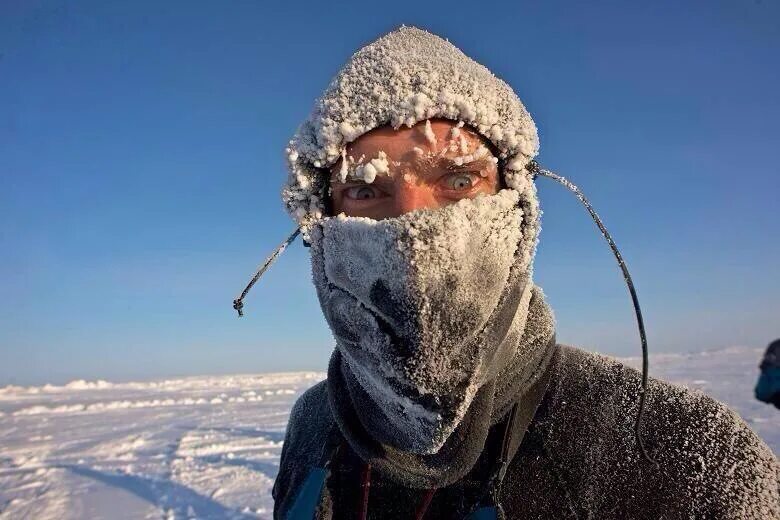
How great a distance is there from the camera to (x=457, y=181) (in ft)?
4.22

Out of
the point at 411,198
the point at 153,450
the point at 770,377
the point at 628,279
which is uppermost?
the point at 411,198

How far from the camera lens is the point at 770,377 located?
3.23m

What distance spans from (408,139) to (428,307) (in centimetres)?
51

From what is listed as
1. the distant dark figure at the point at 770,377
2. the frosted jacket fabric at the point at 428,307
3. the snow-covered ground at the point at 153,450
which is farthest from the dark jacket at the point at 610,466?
the snow-covered ground at the point at 153,450

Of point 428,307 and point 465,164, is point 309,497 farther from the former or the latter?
point 465,164

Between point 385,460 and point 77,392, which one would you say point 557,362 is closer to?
point 385,460

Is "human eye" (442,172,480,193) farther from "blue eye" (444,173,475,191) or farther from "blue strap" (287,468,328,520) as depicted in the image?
"blue strap" (287,468,328,520)

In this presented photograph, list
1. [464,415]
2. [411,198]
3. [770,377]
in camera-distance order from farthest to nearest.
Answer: [770,377], [411,198], [464,415]

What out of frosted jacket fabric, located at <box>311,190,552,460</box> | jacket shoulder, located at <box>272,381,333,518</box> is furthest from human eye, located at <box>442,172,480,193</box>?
jacket shoulder, located at <box>272,381,333,518</box>

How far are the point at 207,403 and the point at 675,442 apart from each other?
44.3 ft

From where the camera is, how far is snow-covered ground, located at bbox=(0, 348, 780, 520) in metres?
5.11

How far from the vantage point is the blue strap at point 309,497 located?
1378 millimetres

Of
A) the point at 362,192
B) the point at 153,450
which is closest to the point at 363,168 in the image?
the point at 362,192

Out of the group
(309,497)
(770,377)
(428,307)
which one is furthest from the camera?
(770,377)
